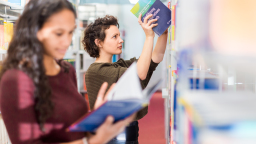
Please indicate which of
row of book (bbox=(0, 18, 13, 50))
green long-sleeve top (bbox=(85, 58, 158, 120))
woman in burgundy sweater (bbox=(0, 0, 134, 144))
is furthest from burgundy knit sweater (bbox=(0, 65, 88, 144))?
row of book (bbox=(0, 18, 13, 50))

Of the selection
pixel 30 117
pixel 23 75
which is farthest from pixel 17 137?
pixel 23 75

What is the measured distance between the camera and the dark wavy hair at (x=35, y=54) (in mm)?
779

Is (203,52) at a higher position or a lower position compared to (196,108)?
higher

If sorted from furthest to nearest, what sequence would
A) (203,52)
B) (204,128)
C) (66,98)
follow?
(66,98), (203,52), (204,128)

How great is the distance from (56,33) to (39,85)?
190 millimetres

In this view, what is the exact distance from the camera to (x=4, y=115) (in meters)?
0.76

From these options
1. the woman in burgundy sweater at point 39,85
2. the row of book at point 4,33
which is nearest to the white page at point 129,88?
the woman in burgundy sweater at point 39,85

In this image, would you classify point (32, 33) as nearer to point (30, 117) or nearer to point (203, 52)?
point (30, 117)

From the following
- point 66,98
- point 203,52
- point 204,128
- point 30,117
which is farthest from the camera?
point 66,98

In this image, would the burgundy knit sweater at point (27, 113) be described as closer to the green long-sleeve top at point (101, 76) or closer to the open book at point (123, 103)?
the open book at point (123, 103)

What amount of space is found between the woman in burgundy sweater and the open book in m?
0.04

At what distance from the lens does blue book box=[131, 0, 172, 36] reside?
1360mm

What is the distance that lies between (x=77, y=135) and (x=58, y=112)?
0.43 feet

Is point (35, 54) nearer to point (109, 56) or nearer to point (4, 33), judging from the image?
point (109, 56)
